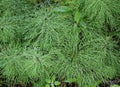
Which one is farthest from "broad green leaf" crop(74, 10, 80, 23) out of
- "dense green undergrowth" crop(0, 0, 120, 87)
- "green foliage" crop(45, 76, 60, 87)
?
"green foliage" crop(45, 76, 60, 87)

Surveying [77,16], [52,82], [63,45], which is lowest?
[52,82]

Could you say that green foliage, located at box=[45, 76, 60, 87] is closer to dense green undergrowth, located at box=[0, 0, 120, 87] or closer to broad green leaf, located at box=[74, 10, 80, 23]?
dense green undergrowth, located at box=[0, 0, 120, 87]

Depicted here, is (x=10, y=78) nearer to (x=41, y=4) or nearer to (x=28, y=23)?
(x=28, y=23)

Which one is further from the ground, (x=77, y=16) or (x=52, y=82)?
(x=77, y=16)

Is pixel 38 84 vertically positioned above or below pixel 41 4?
below

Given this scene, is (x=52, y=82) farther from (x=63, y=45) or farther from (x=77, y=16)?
(x=77, y=16)

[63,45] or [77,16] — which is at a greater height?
[77,16]

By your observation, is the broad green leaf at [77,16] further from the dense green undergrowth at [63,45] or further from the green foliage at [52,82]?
the green foliage at [52,82]

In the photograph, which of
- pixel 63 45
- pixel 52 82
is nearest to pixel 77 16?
pixel 63 45

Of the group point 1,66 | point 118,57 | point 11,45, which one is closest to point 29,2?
point 11,45
